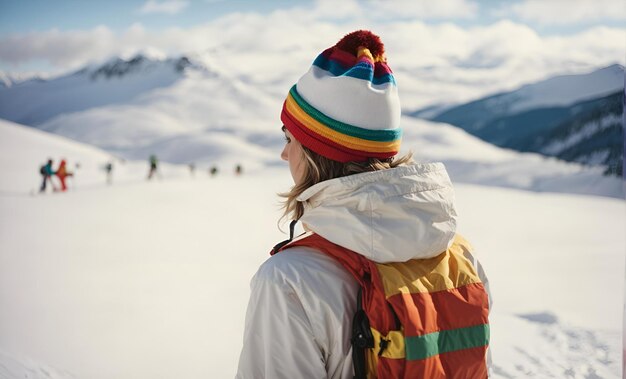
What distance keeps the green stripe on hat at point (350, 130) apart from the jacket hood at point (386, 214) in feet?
0.43

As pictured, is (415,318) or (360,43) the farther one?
(360,43)

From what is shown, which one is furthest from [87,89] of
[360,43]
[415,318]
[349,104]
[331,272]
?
[415,318]

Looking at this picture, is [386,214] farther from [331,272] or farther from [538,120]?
[538,120]

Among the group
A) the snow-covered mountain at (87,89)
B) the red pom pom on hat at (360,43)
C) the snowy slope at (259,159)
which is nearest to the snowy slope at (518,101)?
the snowy slope at (259,159)

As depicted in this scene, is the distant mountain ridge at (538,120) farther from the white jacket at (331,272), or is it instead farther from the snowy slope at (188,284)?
the white jacket at (331,272)

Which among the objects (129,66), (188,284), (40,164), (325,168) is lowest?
(188,284)

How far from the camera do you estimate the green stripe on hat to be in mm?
1524

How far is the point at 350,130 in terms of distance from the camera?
1.52 metres

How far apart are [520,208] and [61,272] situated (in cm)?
893

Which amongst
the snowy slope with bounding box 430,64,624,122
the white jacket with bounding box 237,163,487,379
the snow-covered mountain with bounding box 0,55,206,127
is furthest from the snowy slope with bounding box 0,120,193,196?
the snow-covered mountain with bounding box 0,55,206,127

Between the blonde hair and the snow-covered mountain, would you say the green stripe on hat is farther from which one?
the snow-covered mountain

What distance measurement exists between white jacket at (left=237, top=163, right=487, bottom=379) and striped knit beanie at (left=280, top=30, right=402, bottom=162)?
122 millimetres

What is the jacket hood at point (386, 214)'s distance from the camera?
140 centimetres

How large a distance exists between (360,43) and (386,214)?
512 millimetres
